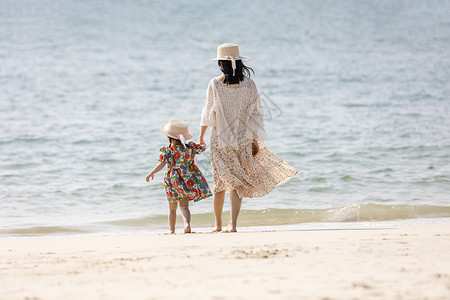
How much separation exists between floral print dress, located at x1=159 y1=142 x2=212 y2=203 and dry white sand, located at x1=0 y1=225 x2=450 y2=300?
0.43 m

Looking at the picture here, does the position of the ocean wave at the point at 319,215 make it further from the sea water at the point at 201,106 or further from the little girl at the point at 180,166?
the little girl at the point at 180,166

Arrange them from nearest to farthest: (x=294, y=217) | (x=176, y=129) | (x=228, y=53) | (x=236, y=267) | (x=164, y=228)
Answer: (x=236, y=267), (x=228, y=53), (x=176, y=129), (x=164, y=228), (x=294, y=217)

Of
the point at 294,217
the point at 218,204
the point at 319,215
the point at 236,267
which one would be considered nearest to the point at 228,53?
the point at 218,204

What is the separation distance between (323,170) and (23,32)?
66.1ft

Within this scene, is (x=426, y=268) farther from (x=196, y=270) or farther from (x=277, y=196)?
(x=277, y=196)

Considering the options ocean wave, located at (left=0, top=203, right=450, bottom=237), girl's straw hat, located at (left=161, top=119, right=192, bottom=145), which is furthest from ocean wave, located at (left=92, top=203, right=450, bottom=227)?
girl's straw hat, located at (left=161, top=119, right=192, bottom=145)

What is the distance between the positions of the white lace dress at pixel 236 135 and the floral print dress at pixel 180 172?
188 millimetres

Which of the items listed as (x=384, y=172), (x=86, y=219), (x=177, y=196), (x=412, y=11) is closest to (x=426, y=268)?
(x=177, y=196)

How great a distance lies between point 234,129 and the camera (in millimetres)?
4883

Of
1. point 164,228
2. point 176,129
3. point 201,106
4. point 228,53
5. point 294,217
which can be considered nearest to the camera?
point 228,53

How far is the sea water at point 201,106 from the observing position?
7.01 meters

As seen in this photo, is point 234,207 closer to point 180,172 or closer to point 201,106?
point 180,172

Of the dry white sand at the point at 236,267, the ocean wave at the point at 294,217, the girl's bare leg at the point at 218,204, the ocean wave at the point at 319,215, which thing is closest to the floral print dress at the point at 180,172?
the girl's bare leg at the point at 218,204

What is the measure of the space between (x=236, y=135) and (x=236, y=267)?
5.56 feet
